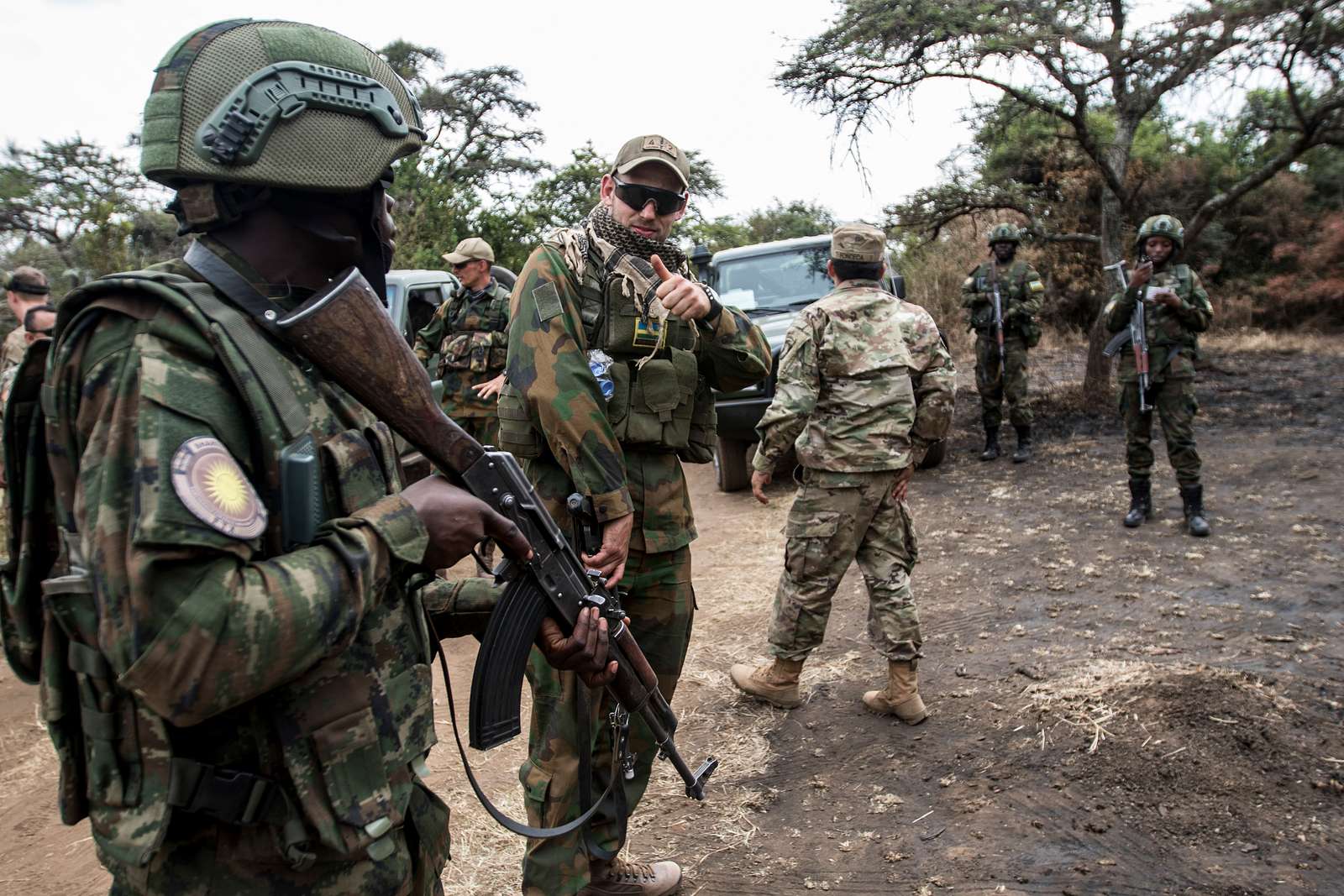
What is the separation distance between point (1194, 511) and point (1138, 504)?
0.37 metres

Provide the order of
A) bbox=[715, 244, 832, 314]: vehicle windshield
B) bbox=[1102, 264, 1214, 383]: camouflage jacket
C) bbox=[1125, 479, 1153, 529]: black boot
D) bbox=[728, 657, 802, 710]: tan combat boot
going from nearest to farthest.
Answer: bbox=[728, 657, 802, 710]: tan combat boot < bbox=[1102, 264, 1214, 383]: camouflage jacket < bbox=[1125, 479, 1153, 529]: black boot < bbox=[715, 244, 832, 314]: vehicle windshield

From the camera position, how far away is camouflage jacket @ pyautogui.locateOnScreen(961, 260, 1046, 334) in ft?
28.3

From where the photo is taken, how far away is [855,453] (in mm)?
3842

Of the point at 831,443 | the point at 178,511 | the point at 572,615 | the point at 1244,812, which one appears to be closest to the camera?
the point at 178,511

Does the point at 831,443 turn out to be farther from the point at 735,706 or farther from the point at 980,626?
the point at 980,626

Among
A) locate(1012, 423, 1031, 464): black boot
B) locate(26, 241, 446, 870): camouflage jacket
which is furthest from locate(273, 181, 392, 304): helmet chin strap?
locate(1012, 423, 1031, 464): black boot

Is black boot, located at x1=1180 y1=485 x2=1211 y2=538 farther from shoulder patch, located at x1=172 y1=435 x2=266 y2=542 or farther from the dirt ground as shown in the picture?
shoulder patch, located at x1=172 y1=435 x2=266 y2=542

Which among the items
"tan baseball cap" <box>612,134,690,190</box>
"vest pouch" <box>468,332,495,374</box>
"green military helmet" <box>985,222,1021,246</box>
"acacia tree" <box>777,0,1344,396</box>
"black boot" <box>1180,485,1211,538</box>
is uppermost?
"acacia tree" <box>777,0,1344,396</box>

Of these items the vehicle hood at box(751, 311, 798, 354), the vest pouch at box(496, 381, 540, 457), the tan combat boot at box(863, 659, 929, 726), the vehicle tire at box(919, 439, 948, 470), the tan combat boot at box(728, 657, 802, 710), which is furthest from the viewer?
the vehicle tire at box(919, 439, 948, 470)

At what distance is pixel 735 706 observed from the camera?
407 centimetres

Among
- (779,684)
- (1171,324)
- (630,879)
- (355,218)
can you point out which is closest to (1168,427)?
(1171,324)

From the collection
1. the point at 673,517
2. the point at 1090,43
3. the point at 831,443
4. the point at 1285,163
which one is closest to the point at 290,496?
the point at 673,517

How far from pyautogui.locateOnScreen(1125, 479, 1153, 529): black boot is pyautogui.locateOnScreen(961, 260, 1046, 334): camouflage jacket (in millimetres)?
2784

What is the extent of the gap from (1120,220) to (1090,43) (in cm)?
189
